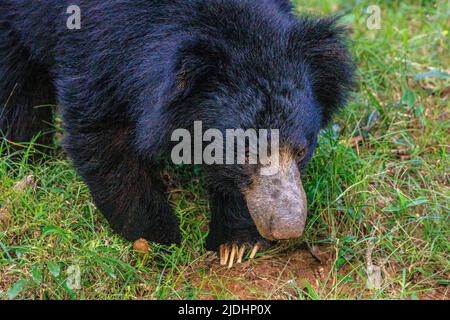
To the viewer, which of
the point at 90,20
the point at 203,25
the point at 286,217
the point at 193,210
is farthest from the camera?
the point at 193,210

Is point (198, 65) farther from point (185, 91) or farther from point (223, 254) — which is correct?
point (223, 254)

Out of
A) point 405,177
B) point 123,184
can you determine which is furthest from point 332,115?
point 123,184

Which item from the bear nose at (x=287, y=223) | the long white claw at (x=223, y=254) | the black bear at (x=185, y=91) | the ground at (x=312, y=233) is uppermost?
the black bear at (x=185, y=91)

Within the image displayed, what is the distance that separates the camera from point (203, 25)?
3814mm

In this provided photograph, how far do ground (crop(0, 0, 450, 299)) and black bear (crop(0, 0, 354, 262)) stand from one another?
9.3 inches

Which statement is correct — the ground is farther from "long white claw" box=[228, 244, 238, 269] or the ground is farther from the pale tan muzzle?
the pale tan muzzle

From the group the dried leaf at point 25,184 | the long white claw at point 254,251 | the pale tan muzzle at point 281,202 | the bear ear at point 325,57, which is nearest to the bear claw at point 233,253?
the long white claw at point 254,251

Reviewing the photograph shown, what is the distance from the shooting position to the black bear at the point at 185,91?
364cm

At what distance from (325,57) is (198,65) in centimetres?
75

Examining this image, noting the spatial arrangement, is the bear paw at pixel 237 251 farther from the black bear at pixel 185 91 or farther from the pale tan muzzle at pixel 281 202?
the pale tan muzzle at pixel 281 202

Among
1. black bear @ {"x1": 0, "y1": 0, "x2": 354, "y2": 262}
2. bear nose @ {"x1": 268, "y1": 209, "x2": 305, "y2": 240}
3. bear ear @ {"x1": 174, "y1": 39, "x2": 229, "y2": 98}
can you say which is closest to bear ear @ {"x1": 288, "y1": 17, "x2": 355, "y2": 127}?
black bear @ {"x1": 0, "y1": 0, "x2": 354, "y2": 262}

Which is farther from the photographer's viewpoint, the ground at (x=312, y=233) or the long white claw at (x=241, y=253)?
the long white claw at (x=241, y=253)
